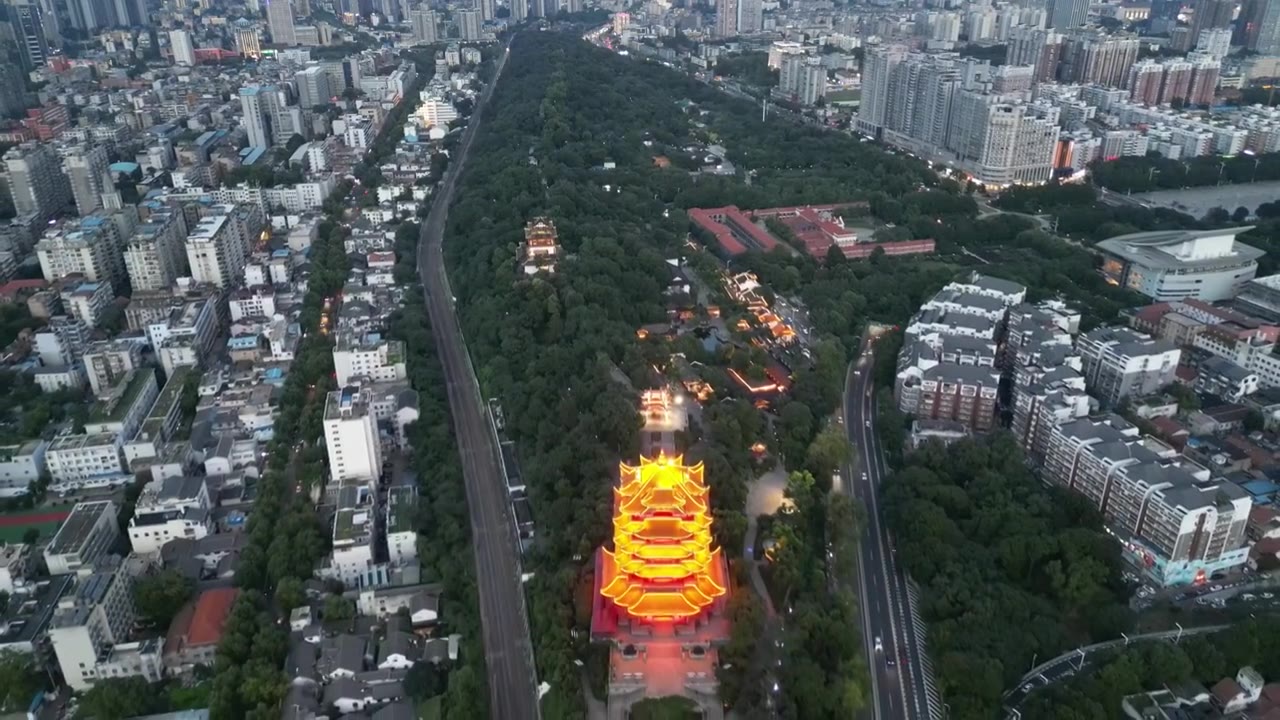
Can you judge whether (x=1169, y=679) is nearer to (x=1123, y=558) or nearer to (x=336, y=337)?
(x=1123, y=558)

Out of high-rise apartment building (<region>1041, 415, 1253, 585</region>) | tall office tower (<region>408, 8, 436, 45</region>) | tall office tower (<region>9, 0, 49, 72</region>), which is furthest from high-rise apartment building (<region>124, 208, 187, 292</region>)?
tall office tower (<region>408, 8, 436, 45</region>)

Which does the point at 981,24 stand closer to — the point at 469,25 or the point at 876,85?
the point at 876,85

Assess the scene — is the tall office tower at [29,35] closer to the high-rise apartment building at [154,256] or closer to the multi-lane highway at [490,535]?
the high-rise apartment building at [154,256]

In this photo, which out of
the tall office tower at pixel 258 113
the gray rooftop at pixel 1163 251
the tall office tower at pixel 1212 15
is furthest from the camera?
the tall office tower at pixel 1212 15

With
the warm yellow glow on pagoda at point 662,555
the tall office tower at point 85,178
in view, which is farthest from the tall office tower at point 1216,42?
the tall office tower at point 85,178

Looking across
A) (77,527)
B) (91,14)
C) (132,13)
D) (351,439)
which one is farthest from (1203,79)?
(91,14)
